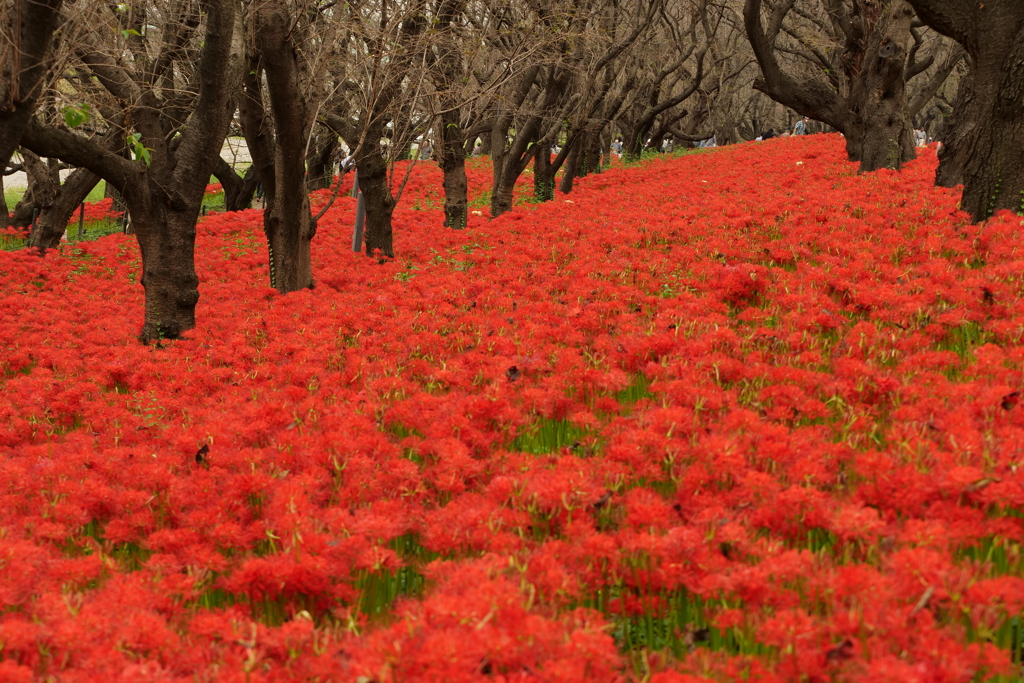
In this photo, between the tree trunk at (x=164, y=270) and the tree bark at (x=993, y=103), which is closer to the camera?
the tree bark at (x=993, y=103)

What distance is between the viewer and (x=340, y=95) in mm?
14625

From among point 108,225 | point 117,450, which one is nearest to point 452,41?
point 117,450

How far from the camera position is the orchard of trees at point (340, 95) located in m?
6.90

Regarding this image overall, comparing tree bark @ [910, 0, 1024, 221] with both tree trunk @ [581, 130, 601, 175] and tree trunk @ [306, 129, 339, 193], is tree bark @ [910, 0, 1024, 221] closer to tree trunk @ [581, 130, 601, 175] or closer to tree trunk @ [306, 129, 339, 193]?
tree trunk @ [581, 130, 601, 175]

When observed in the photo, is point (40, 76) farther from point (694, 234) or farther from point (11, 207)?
point (11, 207)

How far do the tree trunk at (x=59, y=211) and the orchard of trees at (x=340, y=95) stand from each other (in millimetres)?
40

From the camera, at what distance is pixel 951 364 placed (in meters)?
3.84

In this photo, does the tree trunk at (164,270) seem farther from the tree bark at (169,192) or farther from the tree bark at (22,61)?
the tree bark at (22,61)

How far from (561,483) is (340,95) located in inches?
526

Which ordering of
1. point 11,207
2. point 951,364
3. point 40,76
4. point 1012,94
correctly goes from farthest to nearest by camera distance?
point 11,207 → point 1012,94 → point 40,76 → point 951,364

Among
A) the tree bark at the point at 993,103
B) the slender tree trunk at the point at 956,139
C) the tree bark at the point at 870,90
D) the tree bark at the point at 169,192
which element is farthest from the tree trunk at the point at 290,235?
the tree bark at the point at 870,90

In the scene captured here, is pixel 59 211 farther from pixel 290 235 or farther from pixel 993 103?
pixel 993 103

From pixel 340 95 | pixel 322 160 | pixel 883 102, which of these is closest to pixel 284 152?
pixel 340 95

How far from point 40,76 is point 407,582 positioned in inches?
192
